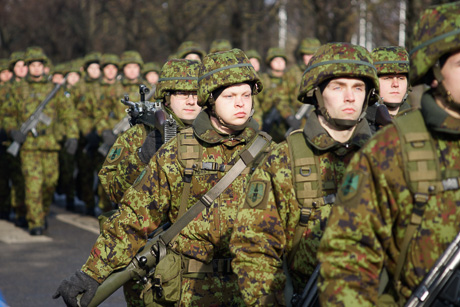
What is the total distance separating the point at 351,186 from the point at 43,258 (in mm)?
7812

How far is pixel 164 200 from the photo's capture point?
4.90 metres

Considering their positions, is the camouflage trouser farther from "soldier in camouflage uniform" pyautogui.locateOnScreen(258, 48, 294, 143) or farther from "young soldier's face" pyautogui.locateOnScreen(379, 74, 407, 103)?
"young soldier's face" pyautogui.locateOnScreen(379, 74, 407, 103)

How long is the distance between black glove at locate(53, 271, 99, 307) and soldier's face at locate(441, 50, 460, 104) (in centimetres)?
255

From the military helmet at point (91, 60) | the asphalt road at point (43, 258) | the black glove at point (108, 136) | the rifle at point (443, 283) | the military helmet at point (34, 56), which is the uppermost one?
the military helmet at point (91, 60)

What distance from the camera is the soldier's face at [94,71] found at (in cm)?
1545

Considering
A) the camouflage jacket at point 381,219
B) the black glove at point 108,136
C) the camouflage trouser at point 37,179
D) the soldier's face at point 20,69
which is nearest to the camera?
the camouflage jacket at point 381,219

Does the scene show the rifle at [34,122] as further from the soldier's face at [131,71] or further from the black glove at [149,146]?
the black glove at [149,146]

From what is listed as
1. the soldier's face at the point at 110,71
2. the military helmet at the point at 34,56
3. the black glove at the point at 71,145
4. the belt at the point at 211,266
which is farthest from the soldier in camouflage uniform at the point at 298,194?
the soldier's face at the point at 110,71

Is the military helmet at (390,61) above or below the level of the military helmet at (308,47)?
below

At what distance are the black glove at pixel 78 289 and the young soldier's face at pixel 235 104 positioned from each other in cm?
117

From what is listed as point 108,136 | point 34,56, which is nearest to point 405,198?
point 108,136

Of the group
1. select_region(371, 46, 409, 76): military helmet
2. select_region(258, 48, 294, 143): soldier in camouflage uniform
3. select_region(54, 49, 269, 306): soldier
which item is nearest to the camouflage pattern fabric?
select_region(54, 49, 269, 306): soldier

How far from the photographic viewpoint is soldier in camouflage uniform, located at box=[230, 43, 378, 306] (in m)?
3.73

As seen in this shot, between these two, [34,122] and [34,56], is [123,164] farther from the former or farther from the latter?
[34,56]
